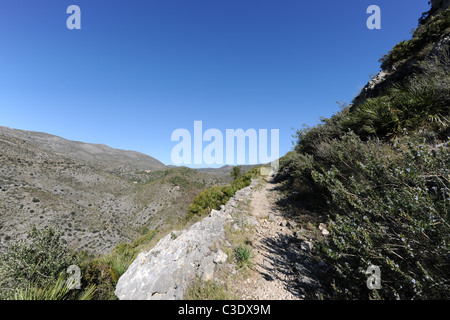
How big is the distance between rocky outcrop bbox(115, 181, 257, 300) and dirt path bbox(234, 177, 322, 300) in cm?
96

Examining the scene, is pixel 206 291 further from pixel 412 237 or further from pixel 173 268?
pixel 412 237

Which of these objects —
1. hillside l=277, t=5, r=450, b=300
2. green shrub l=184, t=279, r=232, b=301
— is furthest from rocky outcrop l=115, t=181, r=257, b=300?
hillside l=277, t=5, r=450, b=300

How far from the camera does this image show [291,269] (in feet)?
13.0

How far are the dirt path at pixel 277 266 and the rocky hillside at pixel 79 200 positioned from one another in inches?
1113

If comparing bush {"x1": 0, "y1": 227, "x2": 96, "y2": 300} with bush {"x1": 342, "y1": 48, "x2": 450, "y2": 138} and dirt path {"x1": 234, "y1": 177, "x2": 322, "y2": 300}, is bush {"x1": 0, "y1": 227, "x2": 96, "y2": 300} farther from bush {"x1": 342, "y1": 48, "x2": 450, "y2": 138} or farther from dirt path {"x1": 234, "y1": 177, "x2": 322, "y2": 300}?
bush {"x1": 342, "y1": 48, "x2": 450, "y2": 138}

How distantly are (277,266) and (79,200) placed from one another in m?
76.7

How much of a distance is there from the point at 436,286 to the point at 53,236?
1064 cm

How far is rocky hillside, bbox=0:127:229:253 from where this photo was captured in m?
39.6

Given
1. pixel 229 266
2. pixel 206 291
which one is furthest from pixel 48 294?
pixel 229 266

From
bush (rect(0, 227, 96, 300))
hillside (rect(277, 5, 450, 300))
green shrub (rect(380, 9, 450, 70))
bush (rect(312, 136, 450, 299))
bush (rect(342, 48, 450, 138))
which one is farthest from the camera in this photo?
green shrub (rect(380, 9, 450, 70))
